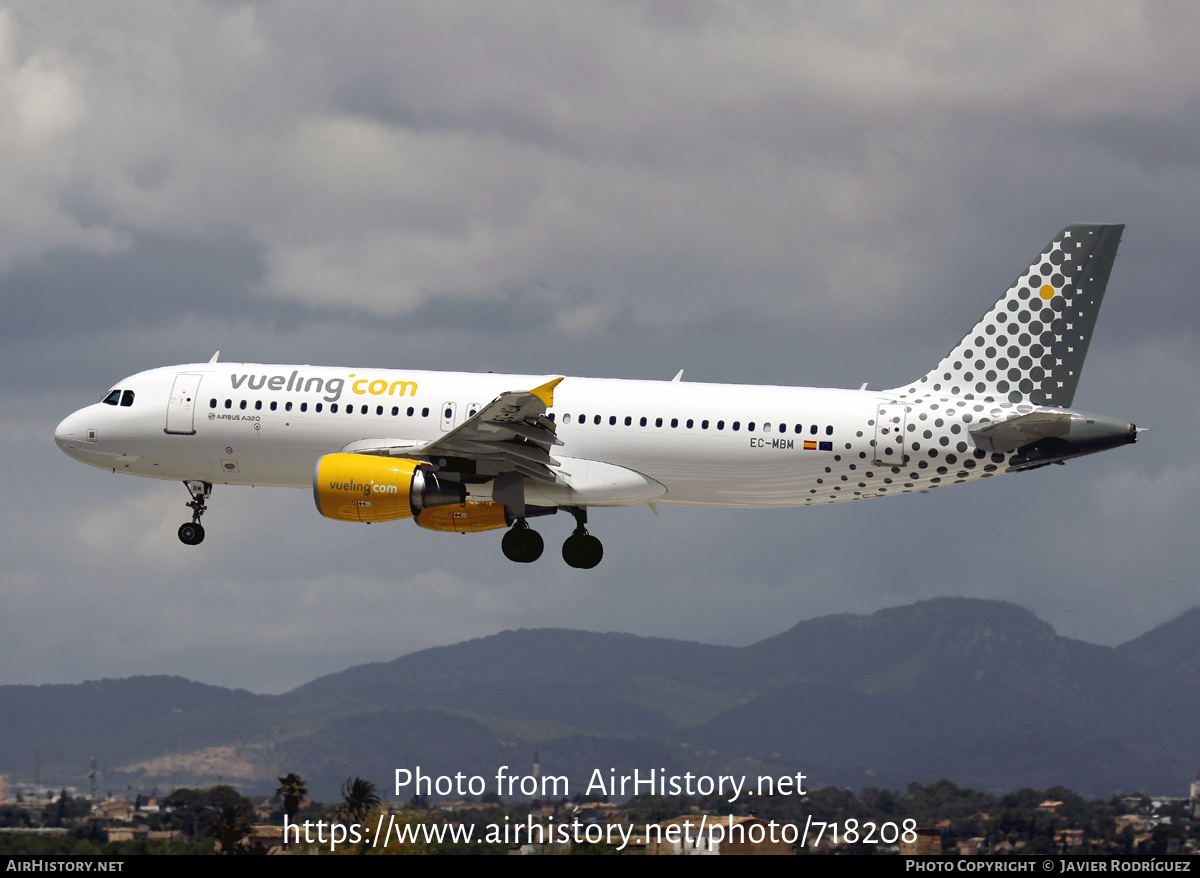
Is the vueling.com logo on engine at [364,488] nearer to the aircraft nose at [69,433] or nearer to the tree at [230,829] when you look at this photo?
the aircraft nose at [69,433]

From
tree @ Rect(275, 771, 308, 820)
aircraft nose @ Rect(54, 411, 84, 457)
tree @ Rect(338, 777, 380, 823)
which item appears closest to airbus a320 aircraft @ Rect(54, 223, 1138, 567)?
aircraft nose @ Rect(54, 411, 84, 457)

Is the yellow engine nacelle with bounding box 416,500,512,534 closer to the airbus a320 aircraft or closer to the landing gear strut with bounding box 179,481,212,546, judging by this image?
the airbus a320 aircraft

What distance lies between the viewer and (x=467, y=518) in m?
45.4

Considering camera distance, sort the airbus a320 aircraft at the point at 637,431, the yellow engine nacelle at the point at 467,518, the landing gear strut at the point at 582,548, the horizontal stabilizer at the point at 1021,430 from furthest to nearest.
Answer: the landing gear strut at the point at 582,548, the yellow engine nacelle at the point at 467,518, the airbus a320 aircraft at the point at 637,431, the horizontal stabilizer at the point at 1021,430

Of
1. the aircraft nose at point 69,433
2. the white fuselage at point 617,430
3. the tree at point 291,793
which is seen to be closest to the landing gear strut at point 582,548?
the white fuselage at point 617,430

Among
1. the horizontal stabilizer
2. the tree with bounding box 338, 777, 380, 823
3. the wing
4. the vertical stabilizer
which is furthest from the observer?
the tree with bounding box 338, 777, 380, 823

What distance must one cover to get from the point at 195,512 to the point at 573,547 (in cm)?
1347

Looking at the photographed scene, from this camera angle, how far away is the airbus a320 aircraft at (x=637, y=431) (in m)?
43.6

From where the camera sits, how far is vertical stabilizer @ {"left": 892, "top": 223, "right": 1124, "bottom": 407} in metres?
45.6

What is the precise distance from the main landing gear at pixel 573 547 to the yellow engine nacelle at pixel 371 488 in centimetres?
371

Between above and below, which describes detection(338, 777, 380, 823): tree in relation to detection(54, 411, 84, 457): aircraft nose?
below

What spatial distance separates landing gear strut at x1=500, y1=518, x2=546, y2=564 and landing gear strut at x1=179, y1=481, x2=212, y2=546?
1107 cm
